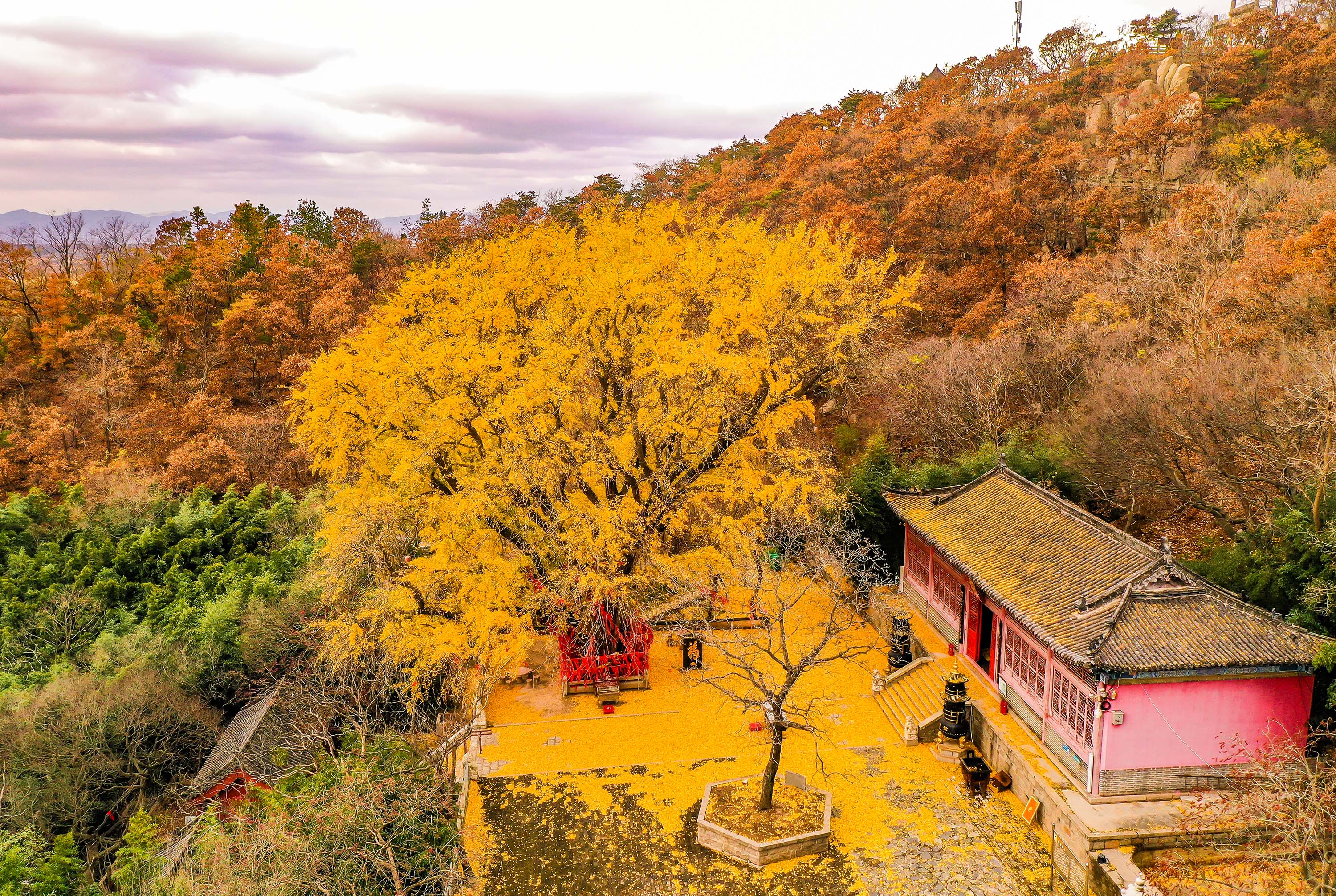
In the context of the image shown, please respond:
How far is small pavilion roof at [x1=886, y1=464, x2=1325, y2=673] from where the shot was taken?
13188 millimetres

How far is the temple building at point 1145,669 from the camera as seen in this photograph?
13203mm

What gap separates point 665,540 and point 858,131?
39.0 meters

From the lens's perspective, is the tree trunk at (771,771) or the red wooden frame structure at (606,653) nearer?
the tree trunk at (771,771)

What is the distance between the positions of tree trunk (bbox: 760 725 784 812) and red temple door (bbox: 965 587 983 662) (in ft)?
20.8

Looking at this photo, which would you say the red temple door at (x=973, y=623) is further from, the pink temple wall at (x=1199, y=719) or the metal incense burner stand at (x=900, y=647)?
the pink temple wall at (x=1199, y=719)

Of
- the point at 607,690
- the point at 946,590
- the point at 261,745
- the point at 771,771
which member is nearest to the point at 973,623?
the point at 946,590

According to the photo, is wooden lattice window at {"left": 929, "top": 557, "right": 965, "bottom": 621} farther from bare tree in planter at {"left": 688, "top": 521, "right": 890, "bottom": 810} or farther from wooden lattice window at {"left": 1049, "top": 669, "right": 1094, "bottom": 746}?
wooden lattice window at {"left": 1049, "top": 669, "right": 1094, "bottom": 746}

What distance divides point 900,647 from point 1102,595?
598 cm

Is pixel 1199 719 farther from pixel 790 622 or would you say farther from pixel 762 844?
pixel 790 622

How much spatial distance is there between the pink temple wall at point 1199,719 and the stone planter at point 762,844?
186 inches

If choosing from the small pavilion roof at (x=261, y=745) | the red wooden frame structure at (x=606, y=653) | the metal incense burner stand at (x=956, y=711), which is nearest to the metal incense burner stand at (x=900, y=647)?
the metal incense burner stand at (x=956, y=711)

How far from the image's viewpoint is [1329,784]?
1008 cm

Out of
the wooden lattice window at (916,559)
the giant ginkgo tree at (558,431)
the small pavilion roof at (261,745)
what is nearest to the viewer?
the small pavilion roof at (261,745)

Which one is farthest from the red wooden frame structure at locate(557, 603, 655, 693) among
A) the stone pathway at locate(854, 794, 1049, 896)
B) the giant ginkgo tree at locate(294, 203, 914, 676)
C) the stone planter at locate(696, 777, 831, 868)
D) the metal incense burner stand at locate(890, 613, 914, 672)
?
the stone pathway at locate(854, 794, 1049, 896)
